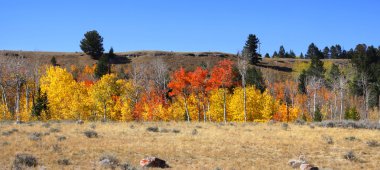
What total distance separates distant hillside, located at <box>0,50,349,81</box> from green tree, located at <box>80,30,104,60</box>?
218 cm

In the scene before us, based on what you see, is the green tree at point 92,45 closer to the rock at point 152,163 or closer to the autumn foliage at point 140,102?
the autumn foliage at point 140,102

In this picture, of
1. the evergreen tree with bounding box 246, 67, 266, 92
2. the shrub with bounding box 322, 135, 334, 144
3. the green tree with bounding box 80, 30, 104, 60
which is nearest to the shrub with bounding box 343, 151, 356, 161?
the shrub with bounding box 322, 135, 334, 144

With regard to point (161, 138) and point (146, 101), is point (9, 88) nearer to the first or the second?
point (146, 101)

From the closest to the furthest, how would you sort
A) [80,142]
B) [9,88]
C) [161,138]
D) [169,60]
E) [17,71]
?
[80,142]
[161,138]
[17,71]
[9,88]
[169,60]

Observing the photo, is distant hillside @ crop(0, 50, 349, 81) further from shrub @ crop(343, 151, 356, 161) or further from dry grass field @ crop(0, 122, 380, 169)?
shrub @ crop(343, 151, 356, 161)

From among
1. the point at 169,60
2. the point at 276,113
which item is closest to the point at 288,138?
the point at 276,113

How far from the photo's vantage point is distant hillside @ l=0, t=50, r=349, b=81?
13288 centimetres

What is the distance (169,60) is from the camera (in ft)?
478

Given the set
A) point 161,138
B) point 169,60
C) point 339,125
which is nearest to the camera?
point 161,138

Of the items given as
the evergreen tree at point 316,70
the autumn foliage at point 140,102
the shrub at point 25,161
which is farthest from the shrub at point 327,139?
the evergreen tree at point 316,70

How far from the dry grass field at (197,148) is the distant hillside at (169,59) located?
302ft

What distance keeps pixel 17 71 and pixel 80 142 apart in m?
38.6

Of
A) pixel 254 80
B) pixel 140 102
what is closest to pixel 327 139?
pixel 140 102

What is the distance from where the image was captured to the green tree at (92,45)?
128625 mm
